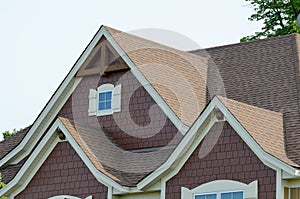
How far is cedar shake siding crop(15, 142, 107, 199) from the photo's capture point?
32.0 meters

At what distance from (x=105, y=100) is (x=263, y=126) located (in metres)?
6.23

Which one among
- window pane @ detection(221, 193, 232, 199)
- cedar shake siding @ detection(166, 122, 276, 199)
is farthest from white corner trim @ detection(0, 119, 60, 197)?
window pane @ detection(221, 193, 232, 199)

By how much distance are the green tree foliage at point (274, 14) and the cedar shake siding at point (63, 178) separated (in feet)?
48.4

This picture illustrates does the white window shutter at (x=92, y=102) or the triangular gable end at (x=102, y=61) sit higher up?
the triangular gable end at (x=102, y=61)

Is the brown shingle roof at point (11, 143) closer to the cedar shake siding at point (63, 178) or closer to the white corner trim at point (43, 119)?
the white corner trim at point (43, 119)

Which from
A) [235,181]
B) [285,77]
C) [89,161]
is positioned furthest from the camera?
[285,77]

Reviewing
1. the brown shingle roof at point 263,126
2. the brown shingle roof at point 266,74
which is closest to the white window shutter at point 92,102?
the brown shingle roof at point 266,74

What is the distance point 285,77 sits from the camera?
33.6 metres

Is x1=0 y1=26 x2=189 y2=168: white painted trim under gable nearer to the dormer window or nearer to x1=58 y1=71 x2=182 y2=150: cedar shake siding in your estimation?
x1=58 y1=71 x2=182 y2=150: cedar shake siding

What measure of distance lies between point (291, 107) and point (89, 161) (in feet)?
19.1

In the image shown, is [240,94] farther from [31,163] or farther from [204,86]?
[31,163]

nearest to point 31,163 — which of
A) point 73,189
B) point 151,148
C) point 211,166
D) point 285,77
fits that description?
point 73,189

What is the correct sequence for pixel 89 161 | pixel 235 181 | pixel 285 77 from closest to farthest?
pixel 235 181, pixel 89 161, pixel 285 77

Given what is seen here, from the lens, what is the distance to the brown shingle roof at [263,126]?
28938mm
